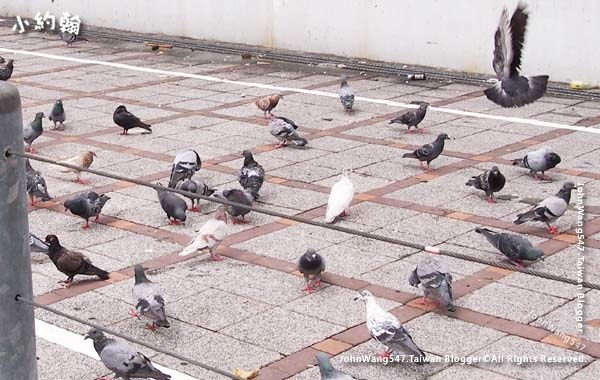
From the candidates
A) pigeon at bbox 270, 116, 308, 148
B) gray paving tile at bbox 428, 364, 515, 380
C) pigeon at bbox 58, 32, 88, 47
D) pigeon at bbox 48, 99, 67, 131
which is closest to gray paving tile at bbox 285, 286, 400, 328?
gray paving tile at bbox 428, 364, 515, 380

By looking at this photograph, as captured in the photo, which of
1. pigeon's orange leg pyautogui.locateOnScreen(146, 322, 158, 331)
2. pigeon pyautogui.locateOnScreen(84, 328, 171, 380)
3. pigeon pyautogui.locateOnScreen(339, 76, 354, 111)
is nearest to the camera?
pigeon pyautogui.locateOnScreen(84, 328, 171, 380)

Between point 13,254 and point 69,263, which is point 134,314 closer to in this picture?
point 69,263

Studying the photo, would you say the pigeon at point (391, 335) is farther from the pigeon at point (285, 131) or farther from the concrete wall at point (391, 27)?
the concrete wall at point (391, 27)

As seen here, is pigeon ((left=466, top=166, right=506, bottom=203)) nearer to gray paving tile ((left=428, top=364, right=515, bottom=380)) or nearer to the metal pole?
gray paving tile ((left=428, top=364, right=515, bottom=380))

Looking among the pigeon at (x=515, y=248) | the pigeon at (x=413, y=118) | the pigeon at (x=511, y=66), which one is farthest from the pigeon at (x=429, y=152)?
the pigeon at (x=515, y=248)

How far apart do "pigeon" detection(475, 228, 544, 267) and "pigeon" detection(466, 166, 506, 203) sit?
1.36 metres

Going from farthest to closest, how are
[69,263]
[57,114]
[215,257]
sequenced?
[57,114] < [215,257] < [69,263]

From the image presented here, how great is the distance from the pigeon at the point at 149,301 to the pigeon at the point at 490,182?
3.19 meters

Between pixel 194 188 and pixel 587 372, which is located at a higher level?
pixel 194 188

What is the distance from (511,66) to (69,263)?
3.91 meters

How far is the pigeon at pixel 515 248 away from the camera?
21.0ft

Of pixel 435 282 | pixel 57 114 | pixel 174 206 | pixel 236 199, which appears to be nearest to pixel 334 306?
pixel 435 282

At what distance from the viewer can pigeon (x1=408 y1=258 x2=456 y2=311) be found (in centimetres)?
579

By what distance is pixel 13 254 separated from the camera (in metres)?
2.64
